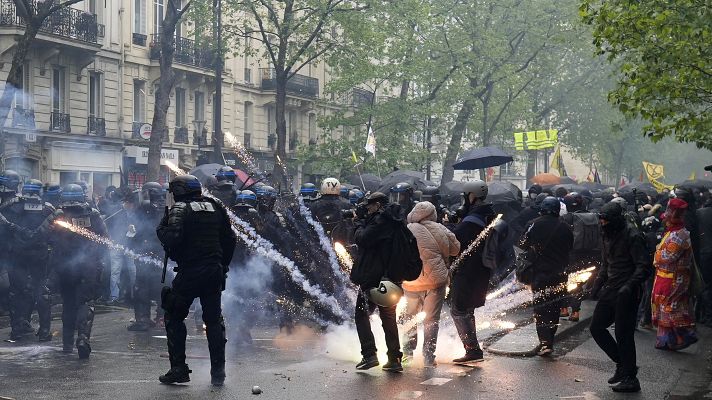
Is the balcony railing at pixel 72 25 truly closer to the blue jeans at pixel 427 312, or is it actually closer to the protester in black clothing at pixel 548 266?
the protester in black clothing at pixel 548 266

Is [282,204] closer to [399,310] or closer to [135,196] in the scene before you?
[135,196]

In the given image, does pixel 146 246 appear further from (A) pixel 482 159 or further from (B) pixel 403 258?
(A) pixel 482 159

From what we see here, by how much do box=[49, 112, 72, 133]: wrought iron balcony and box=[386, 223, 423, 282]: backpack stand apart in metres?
25.1

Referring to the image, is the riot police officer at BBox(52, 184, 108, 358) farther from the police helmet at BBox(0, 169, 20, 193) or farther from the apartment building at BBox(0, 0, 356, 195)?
the apartment building at BBox(0, 0, 356, 195)

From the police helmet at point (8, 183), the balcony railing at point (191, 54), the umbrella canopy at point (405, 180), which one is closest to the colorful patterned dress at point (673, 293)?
the police helmet at point (8, 183)

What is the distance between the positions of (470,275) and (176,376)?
10.6ft

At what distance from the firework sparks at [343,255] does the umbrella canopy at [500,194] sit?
18.1ft

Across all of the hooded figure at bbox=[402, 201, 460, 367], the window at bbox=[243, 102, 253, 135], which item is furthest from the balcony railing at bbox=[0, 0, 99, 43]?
the hooded figure at bbox=[402, 201, 460, 367]

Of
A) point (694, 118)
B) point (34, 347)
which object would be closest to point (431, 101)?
point (694, 118)

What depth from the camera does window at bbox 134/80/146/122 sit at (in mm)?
38531

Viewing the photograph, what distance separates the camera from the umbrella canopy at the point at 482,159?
76.8 ft

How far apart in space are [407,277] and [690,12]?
19.0ft

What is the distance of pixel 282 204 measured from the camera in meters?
16.0

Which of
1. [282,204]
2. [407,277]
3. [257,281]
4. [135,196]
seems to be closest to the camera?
[407,277]
